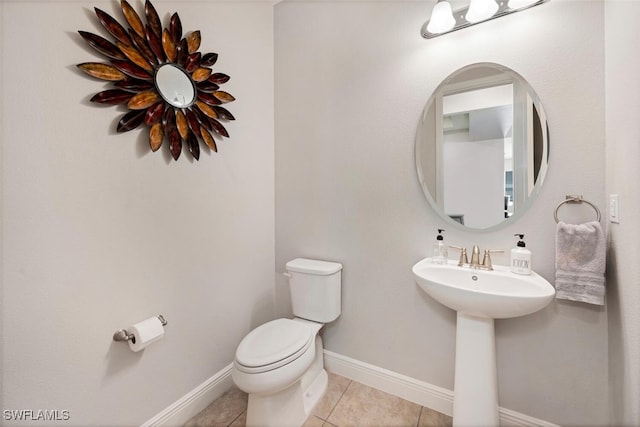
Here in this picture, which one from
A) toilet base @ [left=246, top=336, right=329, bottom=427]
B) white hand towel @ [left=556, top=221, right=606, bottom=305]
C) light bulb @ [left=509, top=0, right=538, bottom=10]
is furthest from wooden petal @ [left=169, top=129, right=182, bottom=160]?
white hand towel @ [left=556, top=221, right=606, bottom=305]

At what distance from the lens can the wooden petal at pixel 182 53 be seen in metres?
1.28

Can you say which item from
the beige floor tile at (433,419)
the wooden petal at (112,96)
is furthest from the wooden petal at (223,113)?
the beige floor tile at (433,419)

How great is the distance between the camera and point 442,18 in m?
1.26

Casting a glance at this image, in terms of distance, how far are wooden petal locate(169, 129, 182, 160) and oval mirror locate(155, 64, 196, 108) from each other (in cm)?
14

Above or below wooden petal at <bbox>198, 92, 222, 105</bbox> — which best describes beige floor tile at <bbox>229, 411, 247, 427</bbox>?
below

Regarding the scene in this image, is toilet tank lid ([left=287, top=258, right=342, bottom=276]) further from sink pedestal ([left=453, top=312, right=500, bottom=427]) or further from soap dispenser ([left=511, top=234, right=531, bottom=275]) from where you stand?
soap dispenser ([left=511, top=234, right=531, bottom=275])

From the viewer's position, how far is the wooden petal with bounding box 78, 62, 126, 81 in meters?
0.98

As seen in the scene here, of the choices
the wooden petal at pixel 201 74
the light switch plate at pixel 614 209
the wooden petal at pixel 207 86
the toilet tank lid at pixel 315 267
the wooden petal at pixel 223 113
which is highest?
the wooden petal at pixel 201 74

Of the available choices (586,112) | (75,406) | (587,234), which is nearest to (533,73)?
(586,112)

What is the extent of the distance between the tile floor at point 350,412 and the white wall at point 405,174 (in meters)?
0.17

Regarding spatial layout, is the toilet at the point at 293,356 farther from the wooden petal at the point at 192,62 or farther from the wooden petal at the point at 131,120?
the wooden petal at the point at 192,62

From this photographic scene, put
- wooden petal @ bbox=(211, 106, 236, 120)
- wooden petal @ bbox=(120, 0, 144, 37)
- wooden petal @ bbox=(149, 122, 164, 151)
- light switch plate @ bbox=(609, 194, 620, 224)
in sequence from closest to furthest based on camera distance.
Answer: light switch plate @ bbox=(609, 194, 620, 224), wooden petal @ bbox=(120, 0, 144, 37), wooden petal @ bbox=(149, 122, 164, 151), wooden petal @ bbox=(211, 106, 236, 120)

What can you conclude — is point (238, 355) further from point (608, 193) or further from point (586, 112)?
point (586, 112)

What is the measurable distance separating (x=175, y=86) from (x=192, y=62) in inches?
7.1
